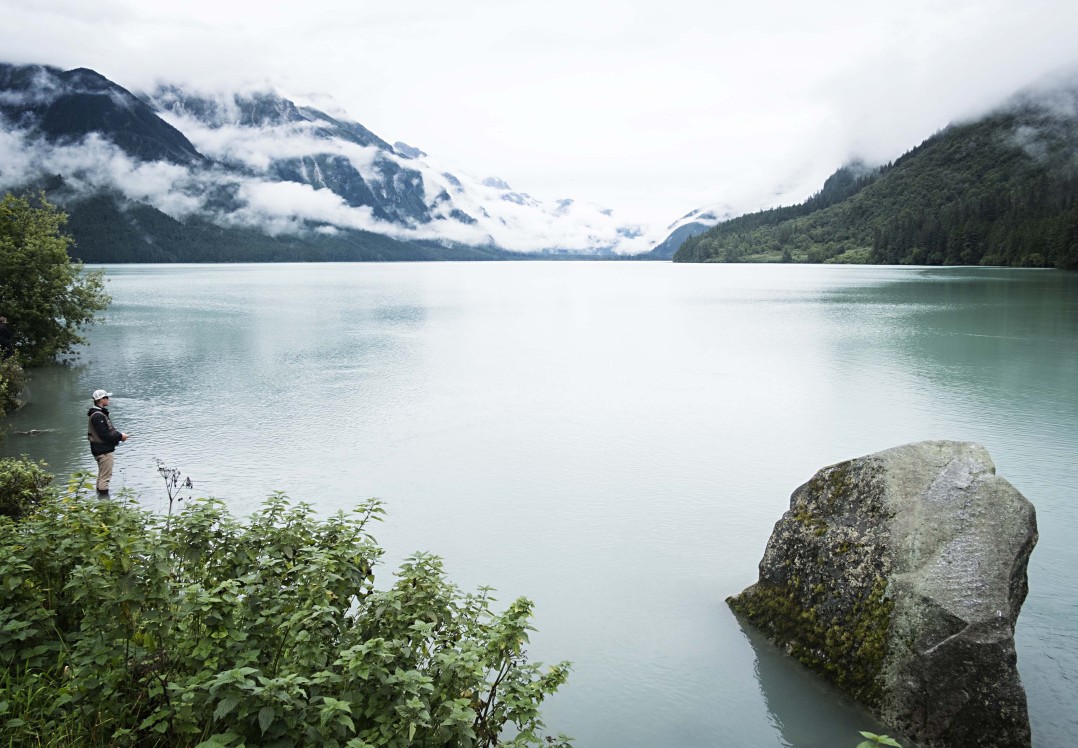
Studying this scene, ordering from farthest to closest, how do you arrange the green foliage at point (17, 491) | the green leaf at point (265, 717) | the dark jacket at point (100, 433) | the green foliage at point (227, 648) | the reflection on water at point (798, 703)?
1. the dark jacket at point (100, 433)
2. the green foliage at point (17, 491)
3. the reflection on water at point (798, 703)
4. the green foliage at point (227, 648)
5. the green leaf at point (265, 717)

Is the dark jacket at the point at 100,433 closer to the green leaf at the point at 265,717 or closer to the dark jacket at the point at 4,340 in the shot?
the green leaf at the point at 265,717

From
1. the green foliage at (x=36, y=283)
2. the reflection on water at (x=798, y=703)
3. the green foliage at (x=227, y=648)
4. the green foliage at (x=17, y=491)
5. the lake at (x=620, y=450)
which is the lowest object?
the reflection on water at (x=798, y=703)

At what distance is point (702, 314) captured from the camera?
58.0 meters

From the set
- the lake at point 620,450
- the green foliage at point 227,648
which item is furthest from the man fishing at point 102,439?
the green foliage at point 227,648

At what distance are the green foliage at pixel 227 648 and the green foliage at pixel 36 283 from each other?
1081 inches

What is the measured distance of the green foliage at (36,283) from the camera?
2900 cm

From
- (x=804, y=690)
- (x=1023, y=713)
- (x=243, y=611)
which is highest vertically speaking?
(x=243, y=611)

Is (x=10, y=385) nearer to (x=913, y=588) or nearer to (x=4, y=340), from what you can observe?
(x=4, y=340)

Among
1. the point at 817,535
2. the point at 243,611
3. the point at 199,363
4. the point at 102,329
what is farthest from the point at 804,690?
the point at 102,329

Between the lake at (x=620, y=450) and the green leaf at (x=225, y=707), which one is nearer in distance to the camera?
the green leaf at (x=225, y=707)

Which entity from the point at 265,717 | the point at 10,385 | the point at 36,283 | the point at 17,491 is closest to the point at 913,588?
the point at 265,717

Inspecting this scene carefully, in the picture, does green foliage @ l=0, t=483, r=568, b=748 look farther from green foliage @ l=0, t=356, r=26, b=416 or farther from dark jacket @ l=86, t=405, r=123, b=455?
green foliage @ l=0, t=356, r=26, b=416

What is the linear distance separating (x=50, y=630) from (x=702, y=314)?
55.1 metres

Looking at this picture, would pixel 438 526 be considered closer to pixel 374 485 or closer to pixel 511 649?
pixel 374 485
